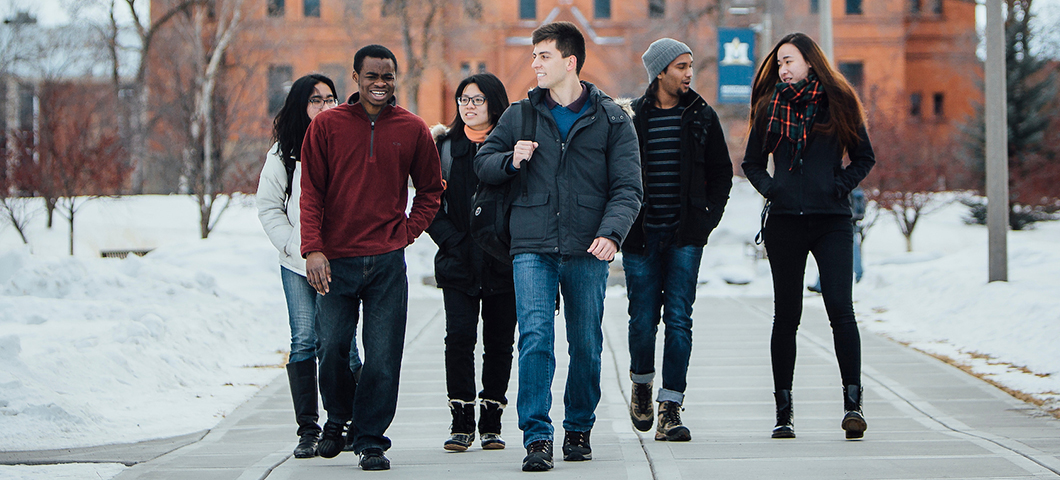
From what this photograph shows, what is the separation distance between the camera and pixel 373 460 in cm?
491

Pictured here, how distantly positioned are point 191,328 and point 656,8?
39932 millimetres

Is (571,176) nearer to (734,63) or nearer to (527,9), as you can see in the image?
(734,63)

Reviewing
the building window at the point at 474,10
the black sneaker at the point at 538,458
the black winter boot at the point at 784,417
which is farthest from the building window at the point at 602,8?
the black sneaker at the point at 538,458

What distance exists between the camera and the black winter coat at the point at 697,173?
5.68 meters

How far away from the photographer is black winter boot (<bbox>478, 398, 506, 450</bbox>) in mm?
5668

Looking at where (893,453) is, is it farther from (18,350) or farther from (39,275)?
(39,275)

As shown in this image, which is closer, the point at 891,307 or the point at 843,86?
the point at 843,86

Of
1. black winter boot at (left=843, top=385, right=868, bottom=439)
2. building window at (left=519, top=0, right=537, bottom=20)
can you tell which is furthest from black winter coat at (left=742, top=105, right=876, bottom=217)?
building window at (left=519, top=0, right=537, bottom=20)

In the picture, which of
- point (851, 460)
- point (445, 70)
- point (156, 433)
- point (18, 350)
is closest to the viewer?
point (851, 460)

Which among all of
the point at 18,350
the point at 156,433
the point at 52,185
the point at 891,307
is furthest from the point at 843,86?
the point at 52,185

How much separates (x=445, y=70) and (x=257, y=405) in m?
30.2

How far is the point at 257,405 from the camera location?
7562 millimetres

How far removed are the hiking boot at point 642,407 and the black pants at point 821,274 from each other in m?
0.66

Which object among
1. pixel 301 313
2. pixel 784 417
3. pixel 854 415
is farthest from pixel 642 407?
pixel 301 313
